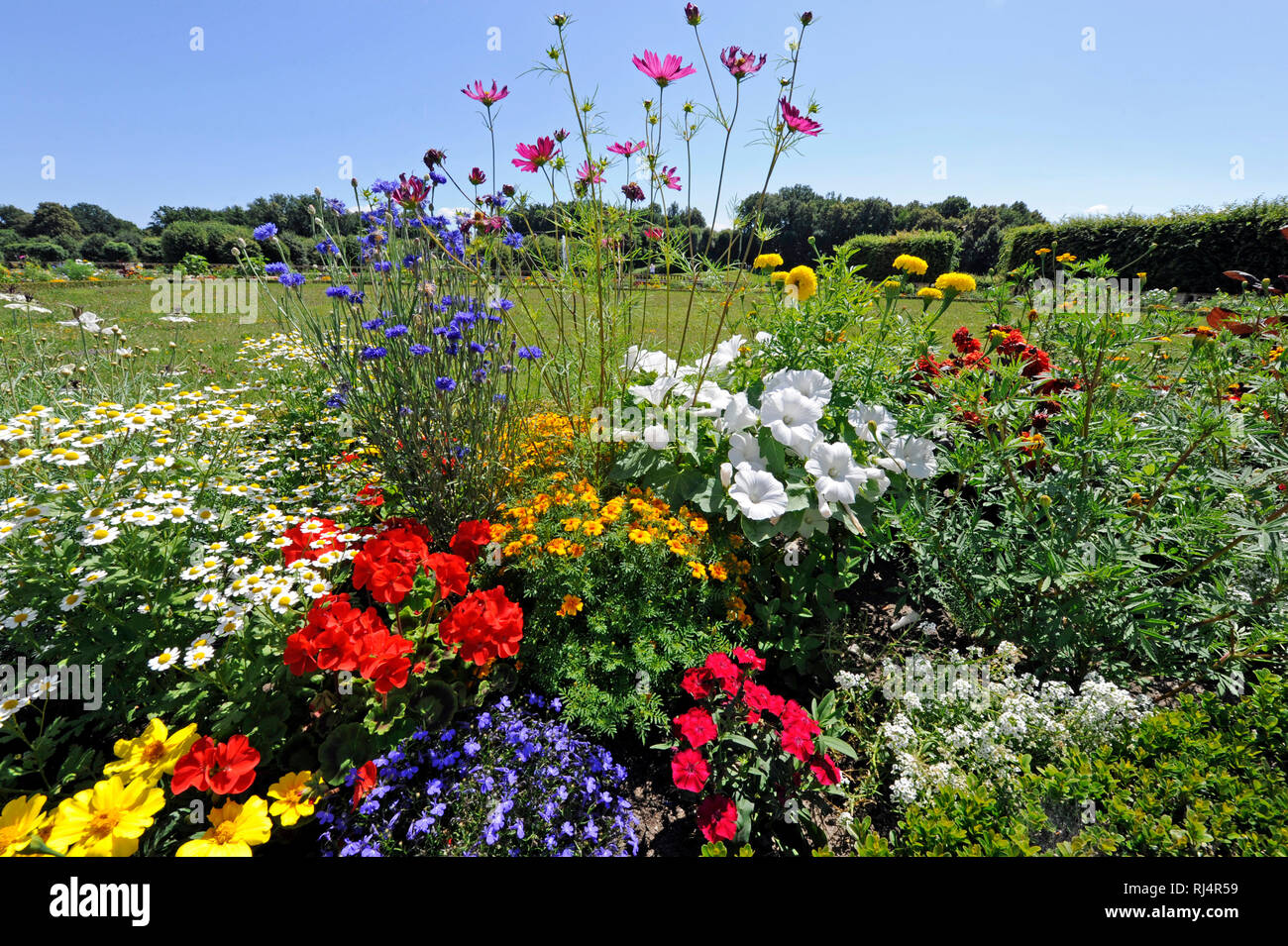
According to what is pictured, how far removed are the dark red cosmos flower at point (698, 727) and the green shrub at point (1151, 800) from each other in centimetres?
39

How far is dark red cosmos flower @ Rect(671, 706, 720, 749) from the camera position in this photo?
1.31 meters

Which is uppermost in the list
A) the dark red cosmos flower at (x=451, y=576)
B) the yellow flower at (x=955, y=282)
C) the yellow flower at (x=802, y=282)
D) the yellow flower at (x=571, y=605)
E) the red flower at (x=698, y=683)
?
the yellow flower at (x=955, y=282)

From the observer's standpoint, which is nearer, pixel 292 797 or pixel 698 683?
pixel 292 797

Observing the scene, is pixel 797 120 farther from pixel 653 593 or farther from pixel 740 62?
pixel 653 593

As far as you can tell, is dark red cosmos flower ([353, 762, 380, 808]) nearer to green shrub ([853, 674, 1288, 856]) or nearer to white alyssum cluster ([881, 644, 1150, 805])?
green shrub ([853, 674, 1288, 856])

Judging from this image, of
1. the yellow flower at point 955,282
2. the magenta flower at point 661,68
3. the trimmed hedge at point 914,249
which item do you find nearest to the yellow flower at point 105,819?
the magenta flower at point 661,68

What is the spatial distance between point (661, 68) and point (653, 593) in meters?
1.77

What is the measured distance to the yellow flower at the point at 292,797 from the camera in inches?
48.1

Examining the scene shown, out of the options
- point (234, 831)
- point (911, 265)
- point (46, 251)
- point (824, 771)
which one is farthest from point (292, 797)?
point (46, 251)

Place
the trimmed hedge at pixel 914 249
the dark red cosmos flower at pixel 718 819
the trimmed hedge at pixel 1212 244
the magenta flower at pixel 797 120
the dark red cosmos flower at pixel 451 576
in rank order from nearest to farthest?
the dark red cosmos flower at pixel 718 819 → the dark red cosmos flower at pixel 451 576 → the magenta flower at pixel 797 120 → the trimmed hedge at pixel 1212 244 → the trimmed hedge at pixel 914 249

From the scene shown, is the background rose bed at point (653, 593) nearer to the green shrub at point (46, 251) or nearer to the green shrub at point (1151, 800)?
the green shrub at point (1151, 800)

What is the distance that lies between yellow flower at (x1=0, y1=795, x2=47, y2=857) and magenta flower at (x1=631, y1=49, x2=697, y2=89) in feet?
8.00

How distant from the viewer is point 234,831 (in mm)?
1132
